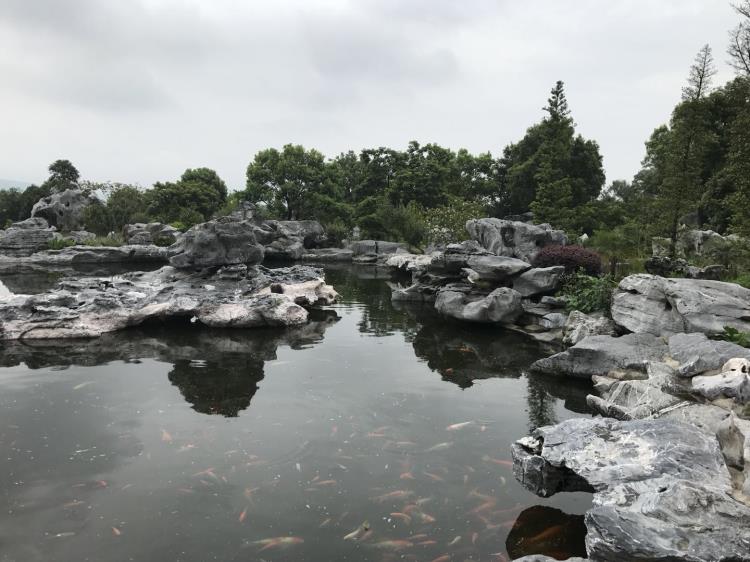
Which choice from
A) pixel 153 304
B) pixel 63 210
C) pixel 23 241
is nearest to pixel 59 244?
pixel 23 241

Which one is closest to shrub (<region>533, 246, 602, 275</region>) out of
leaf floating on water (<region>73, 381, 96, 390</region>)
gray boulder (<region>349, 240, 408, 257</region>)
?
leaf floating on water (<region>73, 381, 96, 390</region>)

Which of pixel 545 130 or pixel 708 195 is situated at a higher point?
pixel 545 130

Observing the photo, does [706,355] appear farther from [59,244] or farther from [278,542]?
[59,244]

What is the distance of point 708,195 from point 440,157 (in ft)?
86.6

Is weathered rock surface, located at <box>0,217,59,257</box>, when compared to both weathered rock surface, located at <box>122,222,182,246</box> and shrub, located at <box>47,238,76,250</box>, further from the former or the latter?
weathered rock surface, located at <box>122,222,182,246</box>

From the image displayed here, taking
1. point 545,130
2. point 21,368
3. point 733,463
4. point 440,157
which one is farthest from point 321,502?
point 440,157

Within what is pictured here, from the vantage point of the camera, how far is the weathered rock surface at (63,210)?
38.6 metres

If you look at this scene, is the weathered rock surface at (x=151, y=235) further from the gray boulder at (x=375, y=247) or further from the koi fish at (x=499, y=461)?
the koi fish at (x=499, y=461)

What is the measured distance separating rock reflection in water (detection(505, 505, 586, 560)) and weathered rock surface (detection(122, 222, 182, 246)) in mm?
32221

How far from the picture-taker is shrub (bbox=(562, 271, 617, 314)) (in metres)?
11.5

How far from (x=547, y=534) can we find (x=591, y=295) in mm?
8376

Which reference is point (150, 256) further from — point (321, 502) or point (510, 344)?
point (321, 502)

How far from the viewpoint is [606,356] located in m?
8.45

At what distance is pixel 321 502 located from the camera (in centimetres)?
490
